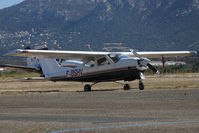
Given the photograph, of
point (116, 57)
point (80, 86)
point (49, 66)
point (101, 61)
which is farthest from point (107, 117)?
point (80, 86)

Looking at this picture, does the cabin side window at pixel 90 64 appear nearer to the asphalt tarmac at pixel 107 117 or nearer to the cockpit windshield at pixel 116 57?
the cockpit windshield at pixel 116 57

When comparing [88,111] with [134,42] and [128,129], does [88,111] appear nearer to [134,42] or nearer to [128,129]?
[128,129]

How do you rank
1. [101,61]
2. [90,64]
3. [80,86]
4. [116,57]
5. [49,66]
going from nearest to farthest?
[116,57], [101,61], [90,64], [49,66], [80,86]

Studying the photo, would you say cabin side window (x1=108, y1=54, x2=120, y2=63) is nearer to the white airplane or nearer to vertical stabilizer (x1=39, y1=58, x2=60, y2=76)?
the white airplane

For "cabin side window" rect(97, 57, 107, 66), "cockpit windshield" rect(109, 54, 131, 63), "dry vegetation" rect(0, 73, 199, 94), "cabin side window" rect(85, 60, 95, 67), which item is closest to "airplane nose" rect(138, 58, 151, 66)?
"cockpit windshield" rect(109, 54, 131, 63)

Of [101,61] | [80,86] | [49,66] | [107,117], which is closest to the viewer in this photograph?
[107,117]

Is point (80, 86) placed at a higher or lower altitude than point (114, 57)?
lower

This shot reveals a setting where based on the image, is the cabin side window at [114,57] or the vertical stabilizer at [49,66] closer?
the cabin side window at [114,57]

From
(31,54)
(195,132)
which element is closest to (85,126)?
(195,132)

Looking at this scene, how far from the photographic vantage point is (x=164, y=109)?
12586 millimetres

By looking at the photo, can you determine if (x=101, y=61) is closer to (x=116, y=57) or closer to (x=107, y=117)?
(x=116, y=57)

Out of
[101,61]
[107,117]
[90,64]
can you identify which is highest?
[101,61]

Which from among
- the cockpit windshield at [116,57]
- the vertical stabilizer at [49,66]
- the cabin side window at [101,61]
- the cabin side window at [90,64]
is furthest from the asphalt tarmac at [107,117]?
the vertical stabilizer at [49,66]

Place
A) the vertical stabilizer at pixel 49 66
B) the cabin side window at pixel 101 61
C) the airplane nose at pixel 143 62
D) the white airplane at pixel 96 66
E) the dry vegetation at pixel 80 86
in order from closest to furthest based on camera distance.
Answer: the airplane nose at pixel 143 62
the white airplane at pixel 96 66
the dry vegetation at pixel 80 86
the cabin side window at pixel 101 61
the vertical stabilizer at pixel 49 66
